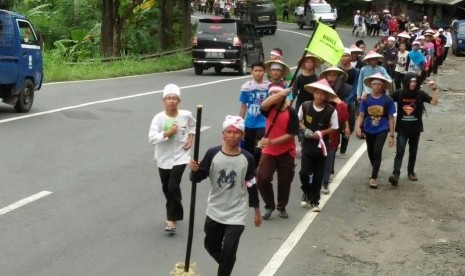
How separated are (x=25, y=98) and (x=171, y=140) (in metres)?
8.89

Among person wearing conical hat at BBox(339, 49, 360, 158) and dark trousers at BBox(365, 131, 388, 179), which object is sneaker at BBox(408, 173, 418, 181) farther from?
person wearing conical hat at BBox(339, 49, 360, 158)

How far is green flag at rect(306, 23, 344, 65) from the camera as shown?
28.2 ft

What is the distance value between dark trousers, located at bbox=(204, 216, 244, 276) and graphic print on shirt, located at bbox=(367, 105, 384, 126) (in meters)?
4.68

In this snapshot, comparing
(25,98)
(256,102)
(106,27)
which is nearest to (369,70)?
(256,102)

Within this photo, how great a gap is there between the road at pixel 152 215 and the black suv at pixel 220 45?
1155 centimetres

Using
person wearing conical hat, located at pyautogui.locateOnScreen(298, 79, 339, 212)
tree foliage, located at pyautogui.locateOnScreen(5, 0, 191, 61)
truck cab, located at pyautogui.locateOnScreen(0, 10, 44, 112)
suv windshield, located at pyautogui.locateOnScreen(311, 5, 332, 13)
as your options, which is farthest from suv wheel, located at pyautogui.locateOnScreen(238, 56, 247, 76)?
suv windshield, located at pyautogui.locateOnScreen(311, 5, 332, 13)

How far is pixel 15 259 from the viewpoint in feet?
22.3

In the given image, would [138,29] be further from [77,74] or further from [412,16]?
[412,16]

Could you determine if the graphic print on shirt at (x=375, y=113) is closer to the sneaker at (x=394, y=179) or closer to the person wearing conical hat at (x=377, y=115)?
the person wearing conical hat at (x=377, y=115)

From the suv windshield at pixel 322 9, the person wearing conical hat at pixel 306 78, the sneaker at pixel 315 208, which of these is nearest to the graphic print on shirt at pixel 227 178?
the sneaker at pixel 315 208

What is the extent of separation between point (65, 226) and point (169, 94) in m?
1.82

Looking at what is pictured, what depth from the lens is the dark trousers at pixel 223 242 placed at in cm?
598

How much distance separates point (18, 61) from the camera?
15.3 m

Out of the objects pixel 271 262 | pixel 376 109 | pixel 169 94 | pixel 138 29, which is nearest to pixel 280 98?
pixel 169 94
